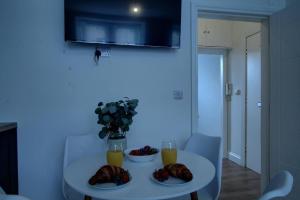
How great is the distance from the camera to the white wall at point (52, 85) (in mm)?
1984

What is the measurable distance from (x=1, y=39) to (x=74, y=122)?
94cm

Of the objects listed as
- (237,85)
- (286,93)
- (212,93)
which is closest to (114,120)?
(286,93)

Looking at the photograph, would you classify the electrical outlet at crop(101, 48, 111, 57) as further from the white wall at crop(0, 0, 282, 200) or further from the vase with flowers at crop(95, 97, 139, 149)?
the vase with flowers at crop(95, 97, 139, 149)

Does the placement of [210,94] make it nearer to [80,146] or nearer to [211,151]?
[211,151]

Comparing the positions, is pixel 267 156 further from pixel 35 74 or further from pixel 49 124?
pixel 35 74

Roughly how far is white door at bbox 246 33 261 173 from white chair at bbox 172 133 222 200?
177 cm

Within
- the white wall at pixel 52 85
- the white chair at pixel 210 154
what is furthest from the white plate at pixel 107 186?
the white wall at pixel 52 85

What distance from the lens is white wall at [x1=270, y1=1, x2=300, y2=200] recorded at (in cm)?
221

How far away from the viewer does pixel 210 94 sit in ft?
14.7

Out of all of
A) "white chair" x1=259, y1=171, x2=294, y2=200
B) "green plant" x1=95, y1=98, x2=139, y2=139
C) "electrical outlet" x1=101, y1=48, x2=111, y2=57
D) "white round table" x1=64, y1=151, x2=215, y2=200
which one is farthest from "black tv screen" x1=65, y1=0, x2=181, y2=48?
"white chair" x1=259, y1=171, x2=294, y2=200

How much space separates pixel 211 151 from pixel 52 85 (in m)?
1.48

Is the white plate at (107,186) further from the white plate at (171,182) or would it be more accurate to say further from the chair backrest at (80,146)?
the chair backrest at (80,146)

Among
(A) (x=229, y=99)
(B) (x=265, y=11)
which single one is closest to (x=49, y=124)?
(B) (x=265, y=11)

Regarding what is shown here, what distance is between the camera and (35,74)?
202 cm
